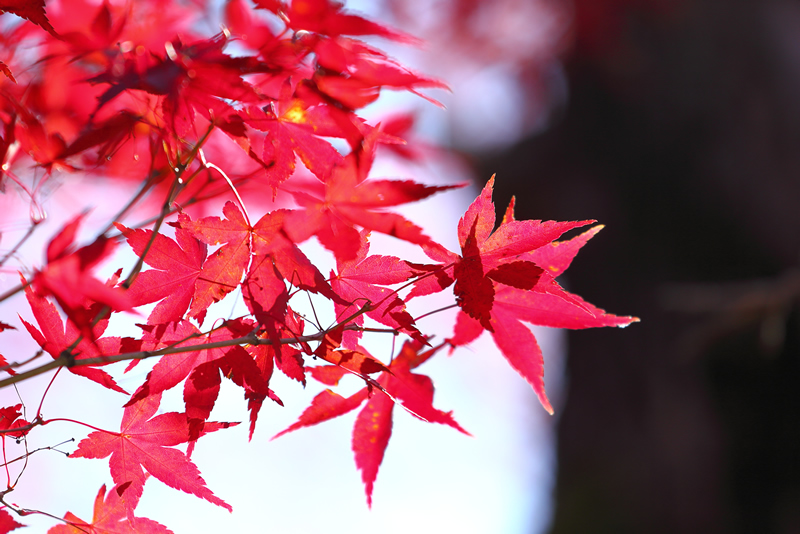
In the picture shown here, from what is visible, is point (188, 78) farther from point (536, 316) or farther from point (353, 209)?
point (536, 316)

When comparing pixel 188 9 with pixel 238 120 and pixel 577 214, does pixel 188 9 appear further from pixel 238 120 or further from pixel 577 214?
pixel 577 214

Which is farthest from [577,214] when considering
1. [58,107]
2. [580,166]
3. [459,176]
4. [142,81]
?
[142,81]

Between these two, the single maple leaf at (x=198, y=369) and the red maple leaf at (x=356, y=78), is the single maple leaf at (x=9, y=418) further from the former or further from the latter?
the red maple leaf at (x=356, y=78)

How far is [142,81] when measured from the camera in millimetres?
519

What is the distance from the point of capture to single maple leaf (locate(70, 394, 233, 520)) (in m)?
0.61

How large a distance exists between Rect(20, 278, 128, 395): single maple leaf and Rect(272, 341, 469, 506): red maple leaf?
0.23 m

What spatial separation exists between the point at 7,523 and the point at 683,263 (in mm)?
2430

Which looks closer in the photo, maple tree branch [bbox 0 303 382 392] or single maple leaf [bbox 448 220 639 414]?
maple tree branch [bbox 0 303 382 392]

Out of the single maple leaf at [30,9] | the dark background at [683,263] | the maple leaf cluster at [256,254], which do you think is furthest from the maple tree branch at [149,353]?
the dark background at [683,263]

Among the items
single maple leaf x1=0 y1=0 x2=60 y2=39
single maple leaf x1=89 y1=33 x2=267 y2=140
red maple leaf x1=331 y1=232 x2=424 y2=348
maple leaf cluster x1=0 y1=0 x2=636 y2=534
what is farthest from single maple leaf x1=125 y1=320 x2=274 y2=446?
single maple leaf x1=0 y1=0 x2=60 y2=39

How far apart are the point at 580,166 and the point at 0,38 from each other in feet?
8.10

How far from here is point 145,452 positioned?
0.63 m

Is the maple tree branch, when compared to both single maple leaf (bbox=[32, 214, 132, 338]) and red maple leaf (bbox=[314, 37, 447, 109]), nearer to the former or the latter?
single maple leaf (bbox=[32, 214, 132, 338])

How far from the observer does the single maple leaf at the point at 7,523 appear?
1.75 feet
